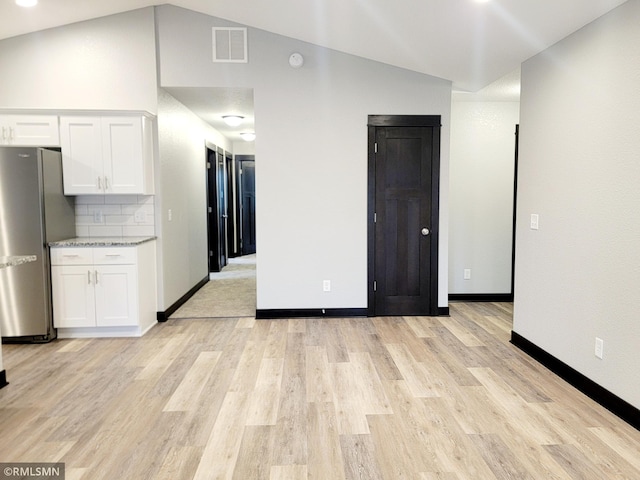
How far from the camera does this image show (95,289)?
3.81 meters

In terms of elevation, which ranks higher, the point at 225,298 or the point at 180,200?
the point at 180,200

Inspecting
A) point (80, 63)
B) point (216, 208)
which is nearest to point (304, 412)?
point (80, 63)

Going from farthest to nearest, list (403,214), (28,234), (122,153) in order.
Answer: (403,214)
(122,153)
(28,234)

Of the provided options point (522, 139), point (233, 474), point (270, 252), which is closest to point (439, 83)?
point (522, 139)

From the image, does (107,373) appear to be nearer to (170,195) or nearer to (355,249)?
(170,195)

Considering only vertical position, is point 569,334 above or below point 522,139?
below

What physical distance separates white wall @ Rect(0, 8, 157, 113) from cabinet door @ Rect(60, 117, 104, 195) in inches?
13.0

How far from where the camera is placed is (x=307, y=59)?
4.26 meters

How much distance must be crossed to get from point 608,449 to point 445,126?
3.23 m

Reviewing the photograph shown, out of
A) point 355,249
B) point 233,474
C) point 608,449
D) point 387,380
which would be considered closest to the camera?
point 233,474

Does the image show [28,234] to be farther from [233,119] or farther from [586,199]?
[586,199]

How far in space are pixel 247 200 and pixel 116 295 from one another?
5906 millimetres

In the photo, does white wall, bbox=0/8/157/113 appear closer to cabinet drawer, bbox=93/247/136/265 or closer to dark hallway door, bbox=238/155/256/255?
cabinet drawer, bbox=93/247/136/265

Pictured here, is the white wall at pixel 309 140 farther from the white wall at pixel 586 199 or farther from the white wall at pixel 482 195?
the white wall at pixel 586 199
